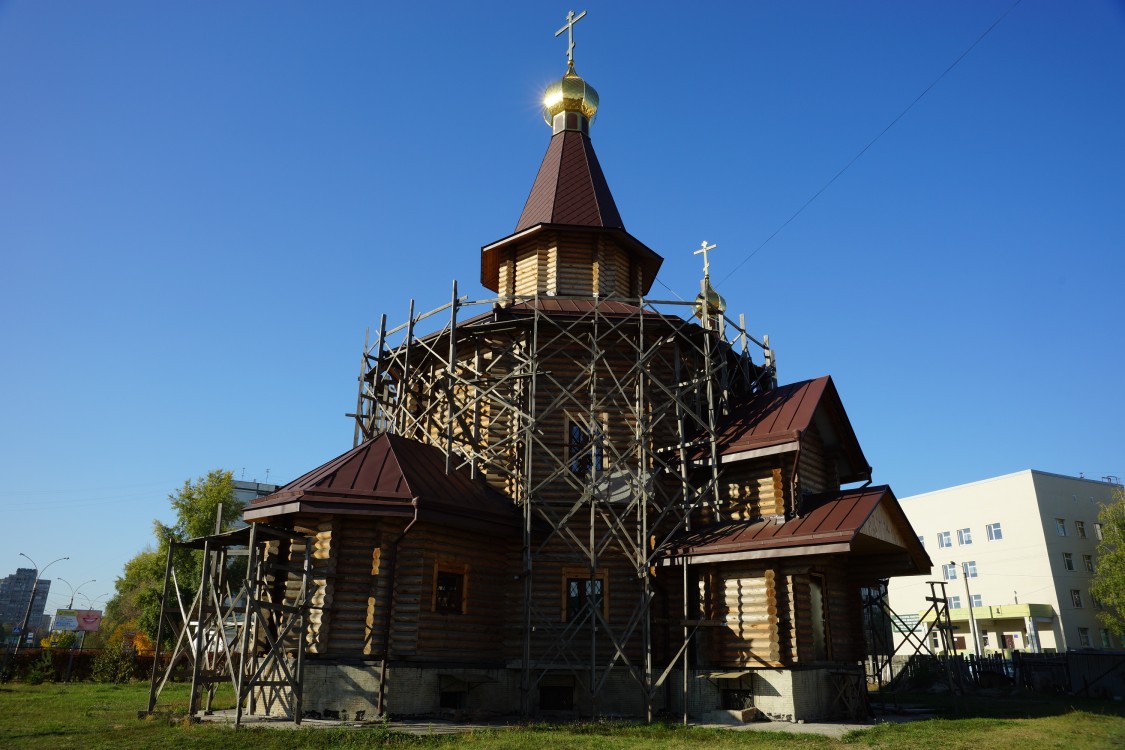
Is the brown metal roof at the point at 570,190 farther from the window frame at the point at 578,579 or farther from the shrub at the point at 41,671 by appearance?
the shrub at the point at 41,671

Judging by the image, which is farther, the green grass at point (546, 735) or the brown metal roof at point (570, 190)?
the brown metal roof at point (570, 190)

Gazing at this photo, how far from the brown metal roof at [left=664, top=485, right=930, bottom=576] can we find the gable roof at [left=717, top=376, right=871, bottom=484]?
5.33 feet

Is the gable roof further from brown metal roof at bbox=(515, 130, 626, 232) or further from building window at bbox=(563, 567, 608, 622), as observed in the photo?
brown metal roof at bbox=(515, 130, 626, 232)

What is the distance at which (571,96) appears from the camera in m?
26.2

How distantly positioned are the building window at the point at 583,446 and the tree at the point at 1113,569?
31.4 metres

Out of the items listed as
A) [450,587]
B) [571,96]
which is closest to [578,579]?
[450,587]

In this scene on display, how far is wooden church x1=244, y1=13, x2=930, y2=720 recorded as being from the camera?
A: 15.9m

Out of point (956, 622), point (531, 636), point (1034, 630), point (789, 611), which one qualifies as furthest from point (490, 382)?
point (956, 622)

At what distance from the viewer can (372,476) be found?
1644 centimetres

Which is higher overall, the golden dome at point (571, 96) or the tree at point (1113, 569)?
the golden dome at point (571, 96)

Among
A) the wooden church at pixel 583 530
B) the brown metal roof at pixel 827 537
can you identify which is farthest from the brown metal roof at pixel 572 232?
the brown metal roof at pixel 827 537

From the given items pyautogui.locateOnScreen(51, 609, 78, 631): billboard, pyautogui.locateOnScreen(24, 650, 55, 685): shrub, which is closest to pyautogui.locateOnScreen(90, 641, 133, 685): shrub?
Answer: pyautogui.locateOnScreen(24, 650, 55, 685): shrub

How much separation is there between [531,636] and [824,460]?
8779 mm

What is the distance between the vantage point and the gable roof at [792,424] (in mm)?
18128
